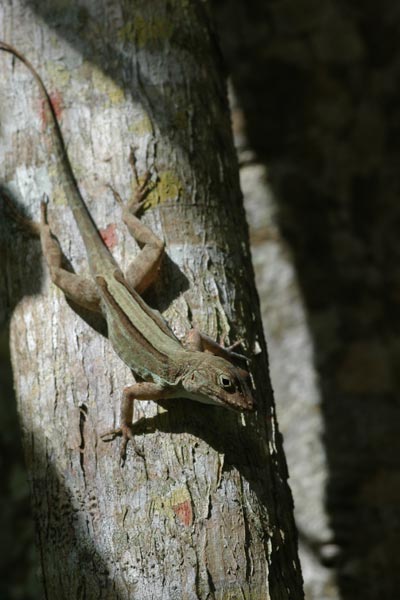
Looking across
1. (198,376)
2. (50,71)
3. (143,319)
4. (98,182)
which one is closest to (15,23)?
(50,71)

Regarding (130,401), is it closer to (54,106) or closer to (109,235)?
(109,235)

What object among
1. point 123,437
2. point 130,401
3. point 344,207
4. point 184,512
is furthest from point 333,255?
point 184,512

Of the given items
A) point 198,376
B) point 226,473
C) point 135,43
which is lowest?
point 226,473

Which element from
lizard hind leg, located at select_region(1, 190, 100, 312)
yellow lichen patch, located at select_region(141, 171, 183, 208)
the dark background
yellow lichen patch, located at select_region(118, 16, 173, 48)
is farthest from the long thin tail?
the dark background

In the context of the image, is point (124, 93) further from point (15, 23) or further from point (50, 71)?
point (15, 23)

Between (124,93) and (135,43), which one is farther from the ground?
(135,43)

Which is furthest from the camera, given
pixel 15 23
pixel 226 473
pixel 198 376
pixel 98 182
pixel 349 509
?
pixel 349 509
